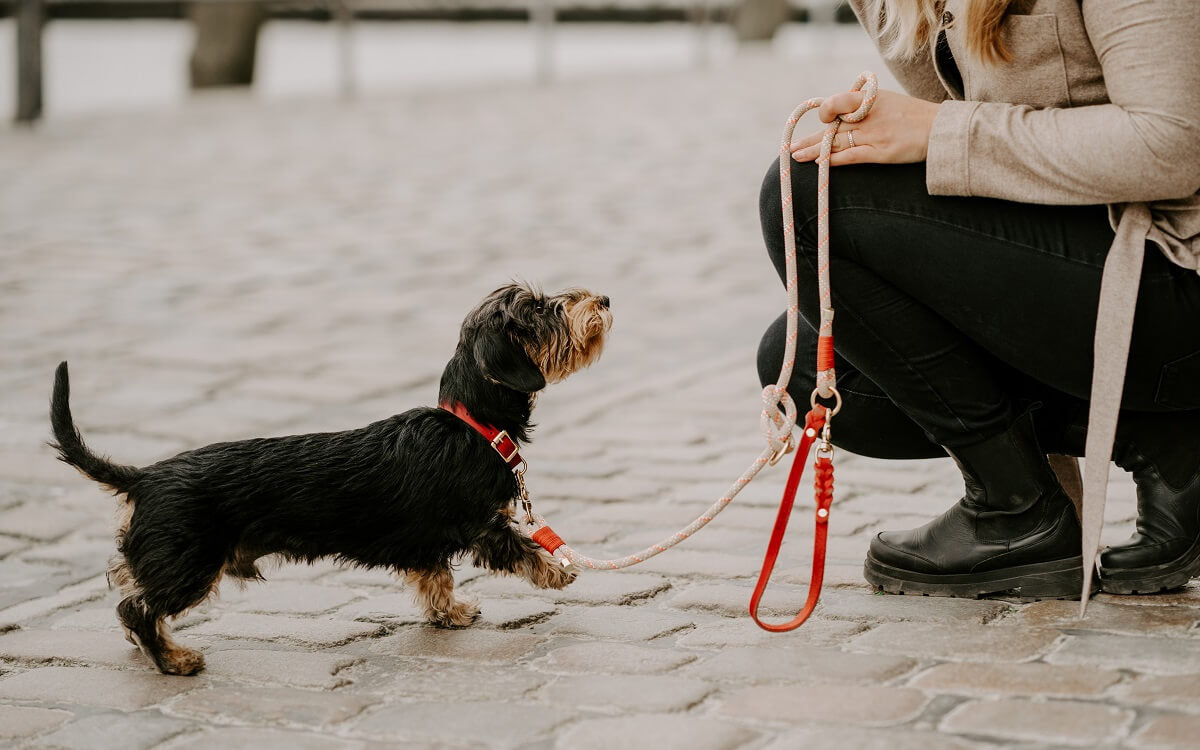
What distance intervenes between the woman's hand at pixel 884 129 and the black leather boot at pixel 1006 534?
0.63 m

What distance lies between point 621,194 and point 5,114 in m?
7.76

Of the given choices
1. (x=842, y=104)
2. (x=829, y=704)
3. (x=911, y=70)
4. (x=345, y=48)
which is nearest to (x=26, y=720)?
(x=829, y=704)

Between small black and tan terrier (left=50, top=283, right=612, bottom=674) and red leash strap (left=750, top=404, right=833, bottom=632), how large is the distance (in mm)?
648

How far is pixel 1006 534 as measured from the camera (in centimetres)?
321

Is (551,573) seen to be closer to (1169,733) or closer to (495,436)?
(495,436)

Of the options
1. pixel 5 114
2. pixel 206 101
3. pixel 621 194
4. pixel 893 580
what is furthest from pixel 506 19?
pixel 893 580

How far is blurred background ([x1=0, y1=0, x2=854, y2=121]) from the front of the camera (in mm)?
17078

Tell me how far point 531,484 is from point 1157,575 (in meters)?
1.89

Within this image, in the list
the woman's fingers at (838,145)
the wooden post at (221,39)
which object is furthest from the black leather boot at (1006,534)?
the wooden post at (221,39)

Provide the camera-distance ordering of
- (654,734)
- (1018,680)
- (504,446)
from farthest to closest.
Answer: (504,446)
(1018,680)
(654,734)

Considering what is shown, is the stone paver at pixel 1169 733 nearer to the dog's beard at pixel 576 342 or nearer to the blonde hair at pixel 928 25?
the blonde hair at pixel 928 25

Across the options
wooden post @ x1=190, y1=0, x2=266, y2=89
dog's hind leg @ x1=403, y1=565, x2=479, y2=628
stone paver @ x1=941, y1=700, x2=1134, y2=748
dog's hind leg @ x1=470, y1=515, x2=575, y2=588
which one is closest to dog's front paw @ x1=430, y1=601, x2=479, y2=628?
dog's hind leg @ x1=403, y1=565, x2=479, y2=628

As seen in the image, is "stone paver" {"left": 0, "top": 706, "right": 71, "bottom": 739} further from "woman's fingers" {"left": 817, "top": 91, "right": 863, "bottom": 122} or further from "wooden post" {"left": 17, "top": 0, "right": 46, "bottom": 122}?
"wooden post" {"left": 17, "top": 0, "right": 46, "bottom": 122}

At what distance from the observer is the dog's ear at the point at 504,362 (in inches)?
130
